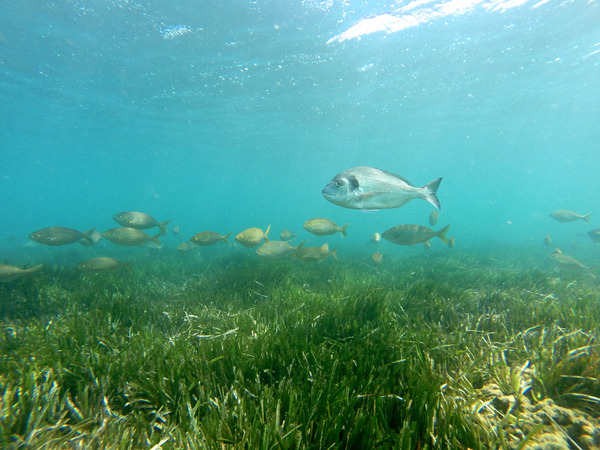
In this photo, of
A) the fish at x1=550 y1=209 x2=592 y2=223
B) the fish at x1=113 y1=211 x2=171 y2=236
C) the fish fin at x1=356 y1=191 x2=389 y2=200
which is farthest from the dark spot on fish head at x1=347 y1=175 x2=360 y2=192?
the fish at x1=550 y1=209 x2=592 y2=223

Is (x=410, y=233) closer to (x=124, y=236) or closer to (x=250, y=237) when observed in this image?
(x=250, y=237)

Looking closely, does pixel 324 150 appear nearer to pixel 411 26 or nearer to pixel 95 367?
pixel 411 26

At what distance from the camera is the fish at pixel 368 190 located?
3.87 m

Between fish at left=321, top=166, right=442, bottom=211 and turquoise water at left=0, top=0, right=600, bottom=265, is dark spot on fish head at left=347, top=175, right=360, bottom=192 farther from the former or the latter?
turquoise water at left=0, top=0, right=600, bottom=265

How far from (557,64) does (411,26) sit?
A: 15328 mm

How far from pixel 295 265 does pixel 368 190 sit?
781 centimetres

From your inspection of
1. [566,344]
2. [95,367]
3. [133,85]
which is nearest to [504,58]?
[566,344]

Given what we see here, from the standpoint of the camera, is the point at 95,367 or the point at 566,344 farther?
the point at 566,344

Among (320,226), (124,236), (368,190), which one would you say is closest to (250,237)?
(320,226)

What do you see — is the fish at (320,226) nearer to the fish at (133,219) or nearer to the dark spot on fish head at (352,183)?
the dark spot on fish head at (352,183)

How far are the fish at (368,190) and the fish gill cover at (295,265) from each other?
11 cm

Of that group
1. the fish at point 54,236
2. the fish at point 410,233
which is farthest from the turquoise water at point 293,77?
the fish at point 410,233

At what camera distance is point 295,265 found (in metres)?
11.4

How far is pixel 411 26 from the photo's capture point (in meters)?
16.6
